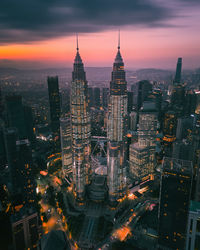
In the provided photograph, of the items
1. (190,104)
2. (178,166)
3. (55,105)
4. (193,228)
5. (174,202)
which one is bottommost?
(193,228)

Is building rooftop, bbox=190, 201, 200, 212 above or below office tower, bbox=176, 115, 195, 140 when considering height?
below

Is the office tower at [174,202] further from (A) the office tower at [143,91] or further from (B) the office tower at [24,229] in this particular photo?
(A) the office tower at [143,91]

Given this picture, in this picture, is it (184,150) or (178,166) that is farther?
(184,150)

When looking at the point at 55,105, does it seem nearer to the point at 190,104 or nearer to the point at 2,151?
the point at 2,151

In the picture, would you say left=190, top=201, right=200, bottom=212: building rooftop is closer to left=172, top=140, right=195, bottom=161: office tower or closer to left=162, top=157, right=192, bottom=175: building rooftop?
left=162, top=157, right=192, bottom=175: building rooftop

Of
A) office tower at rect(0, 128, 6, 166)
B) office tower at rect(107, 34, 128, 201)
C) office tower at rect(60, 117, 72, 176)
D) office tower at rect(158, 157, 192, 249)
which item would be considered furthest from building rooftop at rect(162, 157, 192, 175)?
office tower at rect(0, 128, 6, 166)

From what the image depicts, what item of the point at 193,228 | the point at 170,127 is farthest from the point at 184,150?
the point at 193,228
